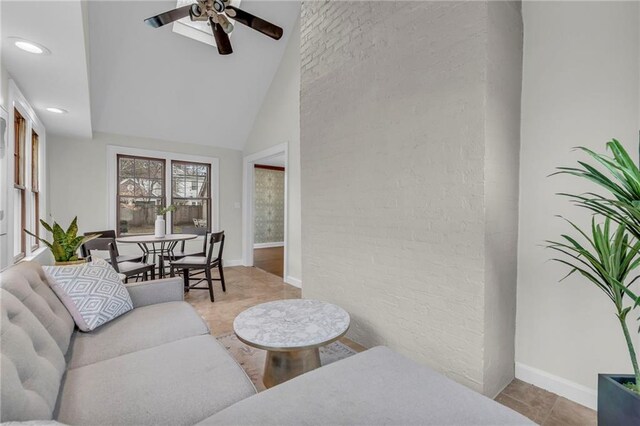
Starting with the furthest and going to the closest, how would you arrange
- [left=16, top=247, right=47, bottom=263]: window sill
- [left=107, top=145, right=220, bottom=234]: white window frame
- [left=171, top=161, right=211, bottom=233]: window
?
[left=171, top=161, right=211, bottom=233]: window
[left=107, top=145, right=220, bottom=234]: white window frame
[left=16, top=247, right=47, bottom=263]: window sill

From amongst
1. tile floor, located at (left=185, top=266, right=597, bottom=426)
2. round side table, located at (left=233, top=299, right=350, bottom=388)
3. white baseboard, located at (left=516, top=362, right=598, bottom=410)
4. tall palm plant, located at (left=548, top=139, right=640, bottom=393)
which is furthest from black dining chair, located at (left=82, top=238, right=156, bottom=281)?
tall palm plant, located at (left=548, top=139, right=640, bottom=393)

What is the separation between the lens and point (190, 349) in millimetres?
1529

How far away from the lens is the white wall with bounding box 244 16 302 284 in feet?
14.2

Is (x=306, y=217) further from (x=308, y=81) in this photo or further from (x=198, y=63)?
(x=198, y=63)

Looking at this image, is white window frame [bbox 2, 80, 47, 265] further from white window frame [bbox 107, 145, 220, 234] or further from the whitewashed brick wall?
the whitewashed brick wall

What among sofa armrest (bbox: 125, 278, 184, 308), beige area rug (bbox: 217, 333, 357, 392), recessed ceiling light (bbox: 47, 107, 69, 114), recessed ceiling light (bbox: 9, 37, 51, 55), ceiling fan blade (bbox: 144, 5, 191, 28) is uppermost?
ceiling fan blade (bbox: 144, 5, 191, 28)

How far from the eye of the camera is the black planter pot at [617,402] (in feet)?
4.09

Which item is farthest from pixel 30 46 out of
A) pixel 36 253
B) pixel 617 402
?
pixel 617 402

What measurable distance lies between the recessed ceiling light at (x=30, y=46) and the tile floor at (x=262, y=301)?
2585 millimetres

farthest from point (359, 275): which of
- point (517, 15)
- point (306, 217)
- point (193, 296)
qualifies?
point (193, 296)

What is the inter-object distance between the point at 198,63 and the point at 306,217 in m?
2.98

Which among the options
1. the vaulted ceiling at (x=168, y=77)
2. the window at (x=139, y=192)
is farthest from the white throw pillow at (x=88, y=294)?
the window at (x=139, y=192)

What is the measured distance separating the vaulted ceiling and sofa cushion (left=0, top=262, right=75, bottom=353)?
2.02 m

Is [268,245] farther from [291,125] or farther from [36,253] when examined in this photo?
[36,253]
